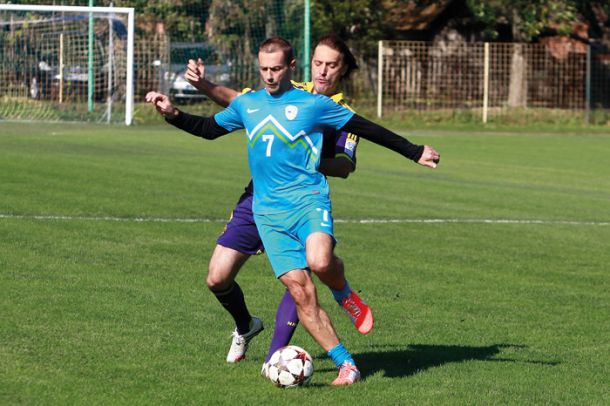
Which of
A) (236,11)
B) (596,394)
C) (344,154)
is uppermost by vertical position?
(236,11)

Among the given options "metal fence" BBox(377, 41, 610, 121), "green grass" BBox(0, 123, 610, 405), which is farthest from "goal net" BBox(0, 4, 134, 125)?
"metal fence" BBox(377, 41, 610, 121)

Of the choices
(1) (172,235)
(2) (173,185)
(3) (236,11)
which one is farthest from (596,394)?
(3) (236,11)

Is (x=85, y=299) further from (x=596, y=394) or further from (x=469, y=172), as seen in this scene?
(x=469, y=172)

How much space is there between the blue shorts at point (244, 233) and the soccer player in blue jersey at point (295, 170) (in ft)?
1.02

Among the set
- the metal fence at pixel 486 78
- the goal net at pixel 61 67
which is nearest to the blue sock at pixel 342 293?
the goal net at pixel 61 67

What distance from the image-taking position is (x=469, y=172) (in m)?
25.3

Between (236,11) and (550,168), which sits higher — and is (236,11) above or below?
above

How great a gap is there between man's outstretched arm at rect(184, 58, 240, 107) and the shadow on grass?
6.15ft

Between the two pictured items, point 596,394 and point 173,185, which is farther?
point 173,185

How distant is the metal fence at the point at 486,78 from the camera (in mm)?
43750

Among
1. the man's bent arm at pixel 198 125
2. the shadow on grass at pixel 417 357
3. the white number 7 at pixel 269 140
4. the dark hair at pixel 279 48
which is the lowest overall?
the shadow on grass at pixel 417 357

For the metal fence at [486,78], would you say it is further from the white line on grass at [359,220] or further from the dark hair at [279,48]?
the dark hair at [279,48]

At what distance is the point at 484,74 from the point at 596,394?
3719 centimetres

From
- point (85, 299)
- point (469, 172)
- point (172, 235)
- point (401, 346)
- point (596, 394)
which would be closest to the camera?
point (596, 394)
